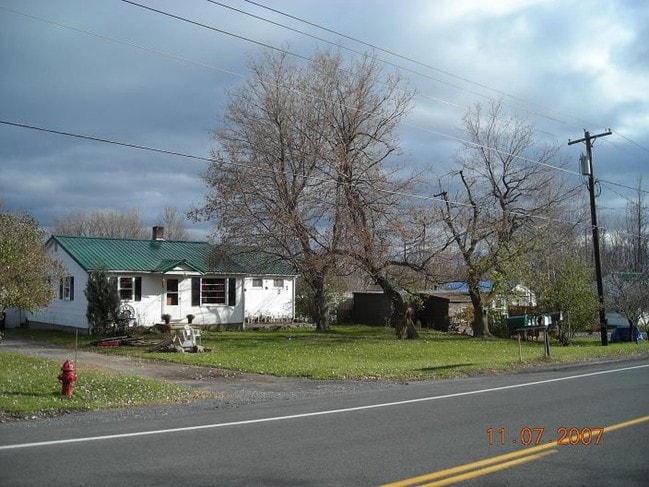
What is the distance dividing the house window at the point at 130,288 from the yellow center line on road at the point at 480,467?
88.3 ft

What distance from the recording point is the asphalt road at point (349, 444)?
6898 mm

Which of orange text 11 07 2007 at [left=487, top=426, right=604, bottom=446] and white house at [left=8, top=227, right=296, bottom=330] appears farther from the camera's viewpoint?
white house at [left=8, top=227, right=296, bottom=330]

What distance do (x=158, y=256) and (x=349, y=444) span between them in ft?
91.6

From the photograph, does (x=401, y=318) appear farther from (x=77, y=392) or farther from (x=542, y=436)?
(x=542, y=436)

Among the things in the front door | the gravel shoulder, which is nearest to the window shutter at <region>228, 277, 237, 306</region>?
the front door

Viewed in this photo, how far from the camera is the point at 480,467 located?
7.23 m

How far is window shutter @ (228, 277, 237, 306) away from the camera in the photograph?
118 ft

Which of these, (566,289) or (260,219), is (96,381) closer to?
(260,219)

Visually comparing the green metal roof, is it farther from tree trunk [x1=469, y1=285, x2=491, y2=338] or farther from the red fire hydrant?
the red fire hydrant

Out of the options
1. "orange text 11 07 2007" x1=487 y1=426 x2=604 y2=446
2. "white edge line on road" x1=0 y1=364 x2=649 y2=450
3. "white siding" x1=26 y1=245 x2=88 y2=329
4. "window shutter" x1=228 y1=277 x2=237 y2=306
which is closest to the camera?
"orange text 11 07 2007" x1=487 y1=426 x2=604 y2=446

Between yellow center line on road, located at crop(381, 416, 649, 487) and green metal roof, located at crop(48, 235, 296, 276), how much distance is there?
22869mm

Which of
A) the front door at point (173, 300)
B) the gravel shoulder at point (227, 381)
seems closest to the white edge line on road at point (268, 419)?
the gravel shoulder at point (227, 381)

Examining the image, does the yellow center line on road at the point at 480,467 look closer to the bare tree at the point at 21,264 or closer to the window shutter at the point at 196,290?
the bare tree at the point at 21,264

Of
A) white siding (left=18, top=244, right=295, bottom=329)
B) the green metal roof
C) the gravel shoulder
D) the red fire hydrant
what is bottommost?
Answer: the gravel shoulder
